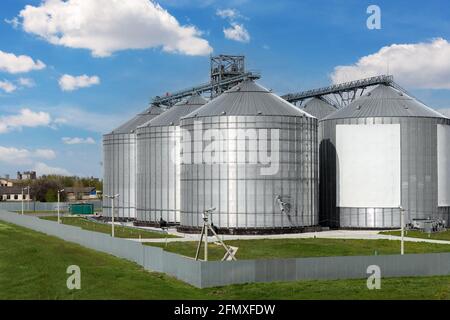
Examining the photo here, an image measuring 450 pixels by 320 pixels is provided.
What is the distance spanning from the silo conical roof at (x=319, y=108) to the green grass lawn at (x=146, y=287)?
63.2 m

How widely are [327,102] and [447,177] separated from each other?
2814 cm

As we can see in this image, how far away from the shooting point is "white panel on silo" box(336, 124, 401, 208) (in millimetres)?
89438

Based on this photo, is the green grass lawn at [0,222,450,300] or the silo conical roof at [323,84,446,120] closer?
the green grass lawn at [0,222,450,300]

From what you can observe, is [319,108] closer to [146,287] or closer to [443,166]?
[443,166]

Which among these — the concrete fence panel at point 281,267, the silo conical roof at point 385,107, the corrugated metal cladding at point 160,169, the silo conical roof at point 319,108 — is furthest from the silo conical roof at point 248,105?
the concrete fence panel at point 281,267

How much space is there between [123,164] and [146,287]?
74605 mm

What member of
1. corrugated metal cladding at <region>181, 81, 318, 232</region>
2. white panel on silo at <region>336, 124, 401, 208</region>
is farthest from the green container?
white panel on silo at <region>336, 124, 401, 208</region>

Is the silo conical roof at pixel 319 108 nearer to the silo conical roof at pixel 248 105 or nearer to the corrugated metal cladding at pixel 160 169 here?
the corrugated metal cladding at pixel 160 169

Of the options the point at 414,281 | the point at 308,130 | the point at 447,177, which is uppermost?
the point at 308,130

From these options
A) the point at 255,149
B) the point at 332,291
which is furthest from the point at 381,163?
the point at 332,291

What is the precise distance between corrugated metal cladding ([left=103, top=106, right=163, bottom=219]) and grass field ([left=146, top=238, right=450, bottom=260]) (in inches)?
1778

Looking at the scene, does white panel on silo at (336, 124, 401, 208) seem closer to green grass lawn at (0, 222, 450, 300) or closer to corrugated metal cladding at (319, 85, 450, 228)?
corrugated metal cladding at (319, 85, 450, 228)
